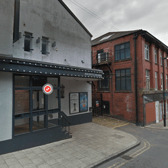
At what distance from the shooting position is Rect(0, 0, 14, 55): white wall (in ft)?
21.5

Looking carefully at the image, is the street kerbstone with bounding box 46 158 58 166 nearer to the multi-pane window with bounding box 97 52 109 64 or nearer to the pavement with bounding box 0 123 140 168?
the pavement with bounding box 0 123 140 168

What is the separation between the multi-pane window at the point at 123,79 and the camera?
15.7 metres

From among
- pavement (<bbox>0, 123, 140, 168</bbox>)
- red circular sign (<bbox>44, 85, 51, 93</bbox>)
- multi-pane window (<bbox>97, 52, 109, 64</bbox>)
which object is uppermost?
multi-pane window (<bbox>97, 52, 109, 64</bbox>)

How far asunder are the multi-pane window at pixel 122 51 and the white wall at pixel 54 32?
5.54 metres

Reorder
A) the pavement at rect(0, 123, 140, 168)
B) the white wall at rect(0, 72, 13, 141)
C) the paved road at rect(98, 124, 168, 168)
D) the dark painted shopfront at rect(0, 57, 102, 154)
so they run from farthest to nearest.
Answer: the dark painted shopfront at rect(0, 57, 102, 154), the white wall at rect(0, 72, 13, 141), the paved road at rect(98, 124, 168, 168), the pavement at rect(0, 123, 140, 168)

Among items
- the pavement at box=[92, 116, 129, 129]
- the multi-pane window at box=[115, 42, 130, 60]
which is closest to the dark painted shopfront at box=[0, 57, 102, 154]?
the pavement at box=[92, 116, 129, 129]

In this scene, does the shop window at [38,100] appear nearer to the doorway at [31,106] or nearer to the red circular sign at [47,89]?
the doorway at [31,106]

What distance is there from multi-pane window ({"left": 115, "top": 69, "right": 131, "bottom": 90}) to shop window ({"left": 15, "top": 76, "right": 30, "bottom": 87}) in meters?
11.6

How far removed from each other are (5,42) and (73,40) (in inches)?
226

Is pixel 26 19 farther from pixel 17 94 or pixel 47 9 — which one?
pixel 17 94

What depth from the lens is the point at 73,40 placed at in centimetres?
1128

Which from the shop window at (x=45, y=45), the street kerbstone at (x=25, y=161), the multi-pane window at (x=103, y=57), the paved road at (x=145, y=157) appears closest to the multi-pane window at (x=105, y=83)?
the multi-pane window at (x=103, y=57)

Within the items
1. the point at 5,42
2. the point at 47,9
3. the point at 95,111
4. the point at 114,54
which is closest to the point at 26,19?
the point at 47,9

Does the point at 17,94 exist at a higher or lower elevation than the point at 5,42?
lower
